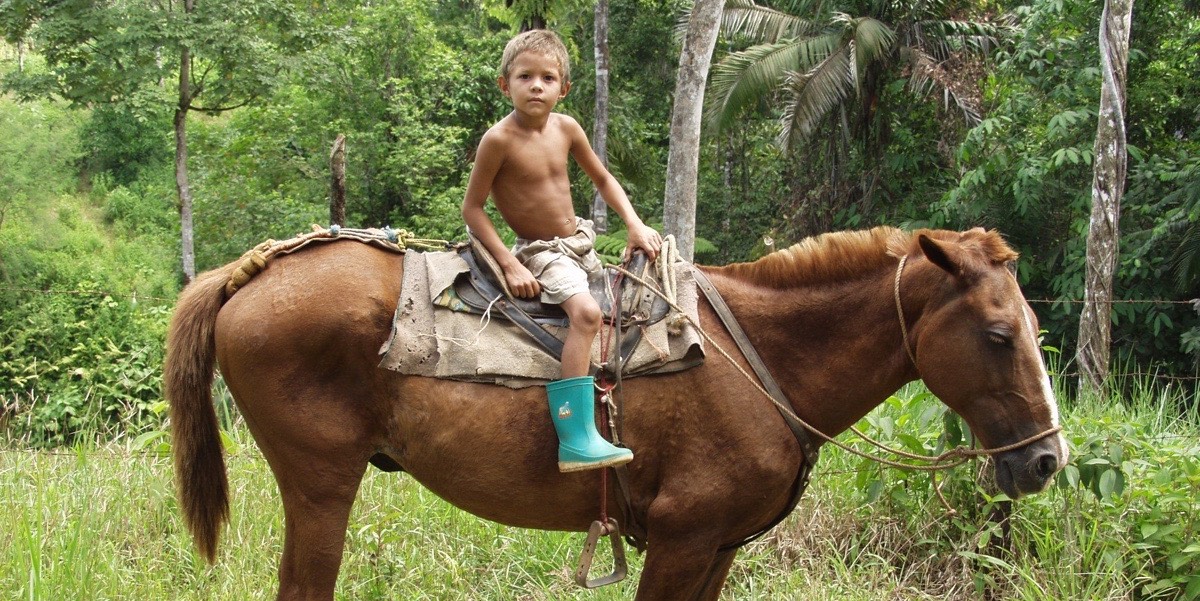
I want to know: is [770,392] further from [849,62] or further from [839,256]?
[849,62]

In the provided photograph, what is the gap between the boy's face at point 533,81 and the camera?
2.97 m

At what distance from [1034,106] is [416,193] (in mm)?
11107

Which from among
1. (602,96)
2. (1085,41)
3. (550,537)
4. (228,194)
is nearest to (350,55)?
(228,194)

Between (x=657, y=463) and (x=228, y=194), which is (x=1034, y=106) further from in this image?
(x=228, y=194)

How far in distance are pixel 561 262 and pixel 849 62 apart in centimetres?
1314

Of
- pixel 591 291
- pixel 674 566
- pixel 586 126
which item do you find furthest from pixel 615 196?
pixel 586 126

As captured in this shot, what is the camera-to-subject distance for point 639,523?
300 cm

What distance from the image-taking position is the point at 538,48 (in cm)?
296

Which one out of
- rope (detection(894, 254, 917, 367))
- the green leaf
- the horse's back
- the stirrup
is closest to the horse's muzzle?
rope (detection(894, 254, 917, 367))

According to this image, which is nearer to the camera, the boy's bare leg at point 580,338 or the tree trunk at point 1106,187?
the boy's bare leg at point 580,338

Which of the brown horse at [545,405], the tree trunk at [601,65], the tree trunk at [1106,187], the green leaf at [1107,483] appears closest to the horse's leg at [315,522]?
the brown horse at [545,405]

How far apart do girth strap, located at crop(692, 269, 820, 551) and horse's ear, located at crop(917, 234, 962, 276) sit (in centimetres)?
63

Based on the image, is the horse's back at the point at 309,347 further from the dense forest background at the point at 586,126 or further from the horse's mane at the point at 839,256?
the dense forest background at the point at 586,126

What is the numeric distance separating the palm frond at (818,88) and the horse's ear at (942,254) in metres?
12.8
